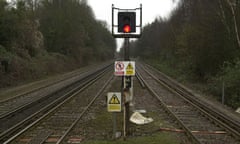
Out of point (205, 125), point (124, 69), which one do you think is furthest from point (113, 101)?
point (205, 125)

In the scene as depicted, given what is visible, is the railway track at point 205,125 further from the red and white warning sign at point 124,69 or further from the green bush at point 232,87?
the red and white warning sign at point 124,69

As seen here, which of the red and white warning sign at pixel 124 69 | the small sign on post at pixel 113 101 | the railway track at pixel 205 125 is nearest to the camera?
the small sign on post at pixel 113 101

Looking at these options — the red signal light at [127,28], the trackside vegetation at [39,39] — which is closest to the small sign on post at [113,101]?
the red signal light at [127,28]

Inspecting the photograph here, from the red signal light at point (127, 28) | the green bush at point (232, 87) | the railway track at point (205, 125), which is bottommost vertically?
the railway track at point (205, 125)

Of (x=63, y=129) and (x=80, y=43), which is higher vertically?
(x=80, y=43)

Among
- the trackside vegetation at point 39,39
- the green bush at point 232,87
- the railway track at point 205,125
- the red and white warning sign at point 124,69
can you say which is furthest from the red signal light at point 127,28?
the trackside vegetation at point 39,39

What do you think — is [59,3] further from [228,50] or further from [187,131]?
[187,131]

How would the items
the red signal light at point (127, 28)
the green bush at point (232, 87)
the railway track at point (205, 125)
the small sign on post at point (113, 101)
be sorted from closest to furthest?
the red signal light at point (127, 28) → the small sign on post at point (113, 101) → the railway track at point (205, 125) → the green bush at point (232, 87)

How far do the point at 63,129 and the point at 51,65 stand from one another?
101ft

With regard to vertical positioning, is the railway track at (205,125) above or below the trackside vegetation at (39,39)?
below

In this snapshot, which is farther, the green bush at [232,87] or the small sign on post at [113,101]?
the green bush at [232,87]

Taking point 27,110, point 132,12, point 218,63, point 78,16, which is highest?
point 78,16

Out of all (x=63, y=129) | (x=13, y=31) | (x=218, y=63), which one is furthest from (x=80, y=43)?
(x=63, y=129)

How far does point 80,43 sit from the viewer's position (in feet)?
190
